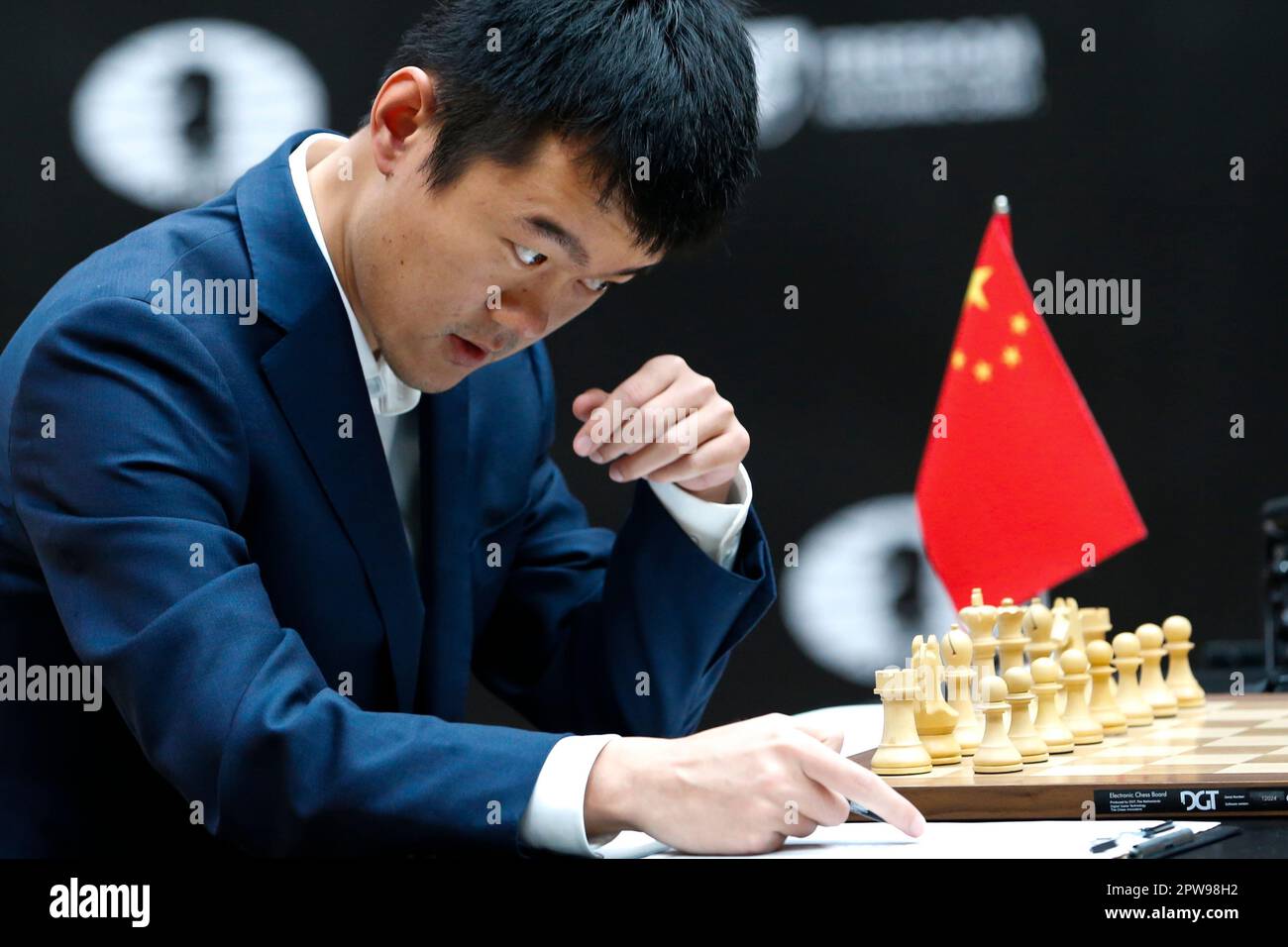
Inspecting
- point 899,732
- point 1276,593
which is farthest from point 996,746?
point 1276,593

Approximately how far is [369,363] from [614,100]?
1.31 ft

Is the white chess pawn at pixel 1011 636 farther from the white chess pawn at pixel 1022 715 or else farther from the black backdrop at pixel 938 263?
the black backdrop at pixel 938 263

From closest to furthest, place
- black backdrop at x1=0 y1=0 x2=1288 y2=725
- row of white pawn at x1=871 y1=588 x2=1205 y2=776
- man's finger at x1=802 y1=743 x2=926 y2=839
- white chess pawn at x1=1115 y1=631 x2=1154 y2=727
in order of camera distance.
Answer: man's finger at x1=802 y1=743 x2=926 y2=839
row of white pawn at x1=871 y1=588 x2=1205 y2=776
white chess pawn at x1=1115 y1=631 x2=1154 y2=727
black backdrop at x1=0 y1=0 x2=1288 y2=725

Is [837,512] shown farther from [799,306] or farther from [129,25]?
[129,25]

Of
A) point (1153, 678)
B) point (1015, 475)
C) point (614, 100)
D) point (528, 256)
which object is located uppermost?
point (614, 100)

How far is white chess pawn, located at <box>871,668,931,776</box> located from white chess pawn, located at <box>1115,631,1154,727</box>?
1.43ft

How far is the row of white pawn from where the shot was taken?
1497mm

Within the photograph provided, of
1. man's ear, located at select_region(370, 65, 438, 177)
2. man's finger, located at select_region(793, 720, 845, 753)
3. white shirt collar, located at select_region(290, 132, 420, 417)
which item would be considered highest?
man's ear, located at select_region(370, 65, 438, 177)

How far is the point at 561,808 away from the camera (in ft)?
3.77

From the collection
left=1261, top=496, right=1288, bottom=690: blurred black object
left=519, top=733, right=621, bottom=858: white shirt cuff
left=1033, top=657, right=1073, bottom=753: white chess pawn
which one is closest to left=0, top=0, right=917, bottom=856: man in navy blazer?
left=519, top=733, right=621, bottom=858: white shirt cuff

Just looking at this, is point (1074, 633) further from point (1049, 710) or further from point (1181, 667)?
point (1049, 710)

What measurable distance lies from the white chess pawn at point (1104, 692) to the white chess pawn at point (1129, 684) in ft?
0.05

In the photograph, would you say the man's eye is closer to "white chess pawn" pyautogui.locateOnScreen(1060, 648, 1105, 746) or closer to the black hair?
the black hair
